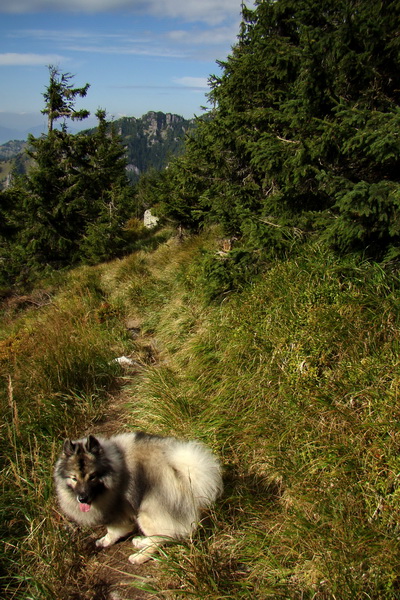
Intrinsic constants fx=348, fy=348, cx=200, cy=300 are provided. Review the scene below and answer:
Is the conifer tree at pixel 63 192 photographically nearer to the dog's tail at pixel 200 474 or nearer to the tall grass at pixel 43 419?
the tall grass at pixel 43 419

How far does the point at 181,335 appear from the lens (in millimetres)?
5980

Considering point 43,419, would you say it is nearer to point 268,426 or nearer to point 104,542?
point 104,542

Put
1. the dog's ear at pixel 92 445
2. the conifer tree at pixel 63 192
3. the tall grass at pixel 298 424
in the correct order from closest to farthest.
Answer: the tall grass at pixel 298 424 < the dog's ear at pixel 92 445 < the conifer tree at pixel 63 192

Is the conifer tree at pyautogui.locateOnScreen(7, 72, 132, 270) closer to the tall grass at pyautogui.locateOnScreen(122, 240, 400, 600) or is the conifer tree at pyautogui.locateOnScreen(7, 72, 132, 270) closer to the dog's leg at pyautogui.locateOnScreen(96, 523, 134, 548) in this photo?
the tall grass at pyautogui.locateOnScreen(122, 240, 400, 600)

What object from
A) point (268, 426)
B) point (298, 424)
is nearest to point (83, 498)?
point (268, 426)

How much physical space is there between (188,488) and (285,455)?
2.81 feet

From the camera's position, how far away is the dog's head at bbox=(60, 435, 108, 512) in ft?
8.32

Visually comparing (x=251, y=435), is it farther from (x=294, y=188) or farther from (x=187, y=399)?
(x=294, y=188)

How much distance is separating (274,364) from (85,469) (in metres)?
2.04

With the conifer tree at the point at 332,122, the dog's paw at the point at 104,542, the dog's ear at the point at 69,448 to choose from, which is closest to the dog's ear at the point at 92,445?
the dog's ear at the point at 69,448

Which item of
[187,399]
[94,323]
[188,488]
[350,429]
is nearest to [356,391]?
[350,429]

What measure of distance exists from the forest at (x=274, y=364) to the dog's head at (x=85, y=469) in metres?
0.45

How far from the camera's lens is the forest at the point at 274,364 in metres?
2.36

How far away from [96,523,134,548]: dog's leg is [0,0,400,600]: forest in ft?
0.34
